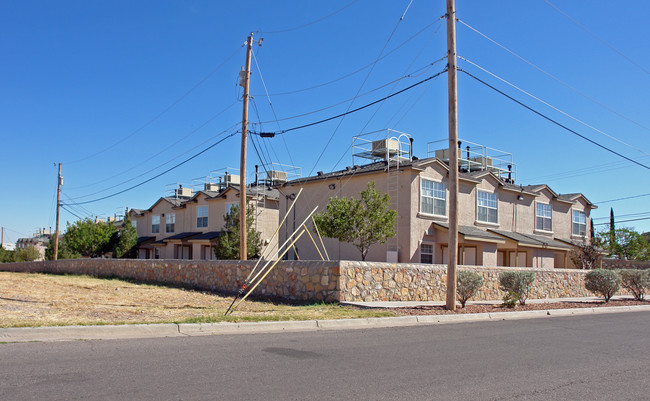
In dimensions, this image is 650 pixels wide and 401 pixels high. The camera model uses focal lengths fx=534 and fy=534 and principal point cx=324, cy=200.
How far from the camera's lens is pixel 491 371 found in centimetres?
796

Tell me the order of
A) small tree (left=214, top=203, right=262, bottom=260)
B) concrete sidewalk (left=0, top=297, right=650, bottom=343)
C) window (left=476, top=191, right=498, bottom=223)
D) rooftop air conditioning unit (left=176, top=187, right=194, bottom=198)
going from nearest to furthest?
concrete sidewalk (left=0, top=297, right=650, bottom=343) < window (left=476, top=191, right=498, bottom=223) < small tree (left=214, top=203, right=262, bottom=260) < rooftop air conditioning unit (left=176, top=187, right=194, bottom=198)

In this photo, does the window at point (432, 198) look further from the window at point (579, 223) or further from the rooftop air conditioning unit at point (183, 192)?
the rooftop air conditioning unit at point (183, 192)

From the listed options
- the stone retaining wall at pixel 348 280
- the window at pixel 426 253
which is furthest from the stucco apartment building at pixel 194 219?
the stone retaining wall at pixel 348 280

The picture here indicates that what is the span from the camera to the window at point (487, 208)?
1245 inches

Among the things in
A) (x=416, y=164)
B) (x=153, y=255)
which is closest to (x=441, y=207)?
(x=416, y=164)

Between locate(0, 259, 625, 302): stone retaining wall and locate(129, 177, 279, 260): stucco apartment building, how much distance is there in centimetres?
1356

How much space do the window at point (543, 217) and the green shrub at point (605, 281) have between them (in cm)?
1411

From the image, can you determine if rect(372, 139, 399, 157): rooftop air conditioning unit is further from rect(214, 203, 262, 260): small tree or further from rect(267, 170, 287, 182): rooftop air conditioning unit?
rect(214, 203, 262, 260): small tree

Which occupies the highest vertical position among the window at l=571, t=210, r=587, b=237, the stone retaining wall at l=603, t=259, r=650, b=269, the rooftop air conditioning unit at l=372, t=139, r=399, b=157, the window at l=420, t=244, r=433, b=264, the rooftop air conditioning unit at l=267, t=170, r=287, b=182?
the rooftop air conditioning unit at l=372, t=139, r=399, b=157

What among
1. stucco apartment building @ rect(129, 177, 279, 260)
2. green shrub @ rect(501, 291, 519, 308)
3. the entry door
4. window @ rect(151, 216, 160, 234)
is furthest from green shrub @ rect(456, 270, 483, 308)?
window @ rect(151, 216, 160, 234)

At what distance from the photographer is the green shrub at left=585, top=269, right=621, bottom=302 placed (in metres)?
22.0

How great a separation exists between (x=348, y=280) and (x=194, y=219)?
2996cm

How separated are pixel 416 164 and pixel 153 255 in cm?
3251

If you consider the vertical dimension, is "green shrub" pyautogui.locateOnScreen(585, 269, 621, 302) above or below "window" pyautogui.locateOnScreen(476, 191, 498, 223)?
below
